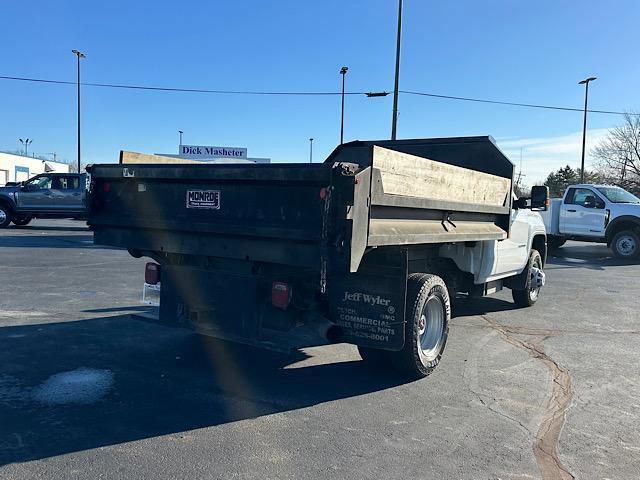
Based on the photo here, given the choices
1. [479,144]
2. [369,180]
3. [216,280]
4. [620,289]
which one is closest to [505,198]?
[479,144]

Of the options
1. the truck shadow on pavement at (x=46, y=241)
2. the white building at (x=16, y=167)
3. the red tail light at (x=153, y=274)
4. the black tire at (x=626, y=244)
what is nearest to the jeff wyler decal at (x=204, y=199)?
the red tail light at (x=153, y=274)

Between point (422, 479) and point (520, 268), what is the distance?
5.68m

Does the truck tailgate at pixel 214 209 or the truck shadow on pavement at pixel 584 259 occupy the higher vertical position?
the truck tailgate at pixel 214 209

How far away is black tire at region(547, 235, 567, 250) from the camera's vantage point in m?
18.2

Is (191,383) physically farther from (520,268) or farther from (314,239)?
(520,268)

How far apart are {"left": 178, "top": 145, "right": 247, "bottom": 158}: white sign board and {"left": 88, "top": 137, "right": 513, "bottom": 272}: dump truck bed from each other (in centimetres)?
3551

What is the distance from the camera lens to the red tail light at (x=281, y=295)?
441 cm

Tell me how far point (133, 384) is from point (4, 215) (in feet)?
67.7

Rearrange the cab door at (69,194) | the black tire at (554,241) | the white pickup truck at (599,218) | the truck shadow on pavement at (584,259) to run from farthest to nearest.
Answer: the cab door at (69,194) → the black tire at (554,241) → the white pickup truck at (599,218) → the truck shadow on pavement at (584,259)

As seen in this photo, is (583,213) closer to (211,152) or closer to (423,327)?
(423,327)

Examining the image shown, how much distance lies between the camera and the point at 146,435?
3.65 meters

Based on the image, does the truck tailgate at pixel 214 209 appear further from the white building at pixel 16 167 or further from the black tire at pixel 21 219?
the white building at pixel 16 167

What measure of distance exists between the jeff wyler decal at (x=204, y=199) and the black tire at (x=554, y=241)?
15945 mm

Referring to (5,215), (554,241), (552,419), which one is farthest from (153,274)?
(5,215)
